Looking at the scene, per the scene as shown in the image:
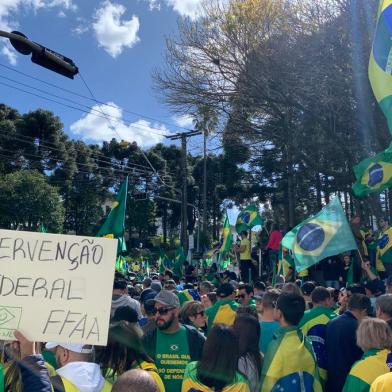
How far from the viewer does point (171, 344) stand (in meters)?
4.11

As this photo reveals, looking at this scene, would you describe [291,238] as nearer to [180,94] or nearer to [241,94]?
[241,94]

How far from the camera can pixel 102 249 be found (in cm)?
260

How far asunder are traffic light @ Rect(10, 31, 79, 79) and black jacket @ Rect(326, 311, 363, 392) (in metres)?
5.96

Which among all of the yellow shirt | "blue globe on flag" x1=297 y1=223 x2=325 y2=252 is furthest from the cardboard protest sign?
the yellow shirt

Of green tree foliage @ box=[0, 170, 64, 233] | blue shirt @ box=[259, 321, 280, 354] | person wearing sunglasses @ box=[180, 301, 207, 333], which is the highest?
green tree foliage @ box=[0, 170, 64, 233]

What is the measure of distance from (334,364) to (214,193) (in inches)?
1917

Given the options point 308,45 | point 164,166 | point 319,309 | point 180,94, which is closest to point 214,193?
point 164,166

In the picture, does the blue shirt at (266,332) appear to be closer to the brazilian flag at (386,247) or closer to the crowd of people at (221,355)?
the crowd of people at (221,355)

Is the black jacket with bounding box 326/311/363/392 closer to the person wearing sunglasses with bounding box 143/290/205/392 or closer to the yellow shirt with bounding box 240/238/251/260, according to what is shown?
the person wearing sunglasses with bounding box 143/290/205/392

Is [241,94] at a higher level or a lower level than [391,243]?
higher

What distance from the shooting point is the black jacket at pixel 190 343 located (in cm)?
409

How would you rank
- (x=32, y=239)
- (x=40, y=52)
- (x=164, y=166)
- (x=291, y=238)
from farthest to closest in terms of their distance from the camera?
(x=164, y=166) → (x=291, y=238) → (x=40, y=52) → (x=32, y=239)

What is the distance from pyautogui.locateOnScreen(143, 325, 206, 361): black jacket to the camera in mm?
4086

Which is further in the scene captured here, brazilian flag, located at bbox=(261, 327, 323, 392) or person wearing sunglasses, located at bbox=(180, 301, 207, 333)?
person wearing sunglasses, located at bbox=(180, 301, 207, 333)
